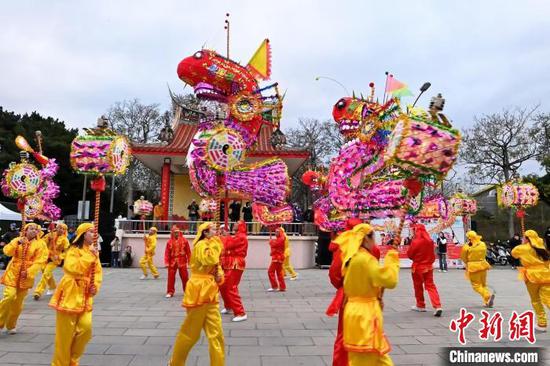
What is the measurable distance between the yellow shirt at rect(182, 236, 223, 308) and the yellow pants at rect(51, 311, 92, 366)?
101 cm

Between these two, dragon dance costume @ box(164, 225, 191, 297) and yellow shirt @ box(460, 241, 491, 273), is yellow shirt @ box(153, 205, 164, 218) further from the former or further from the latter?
yellow shirt @ box(460, 241, 491, 273)

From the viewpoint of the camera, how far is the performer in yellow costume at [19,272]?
235 inches

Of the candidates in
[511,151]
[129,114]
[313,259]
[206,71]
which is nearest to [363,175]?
[313,259]

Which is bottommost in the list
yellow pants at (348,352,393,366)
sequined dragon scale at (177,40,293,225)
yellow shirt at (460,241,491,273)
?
yellow pants at (348,352,393,366)

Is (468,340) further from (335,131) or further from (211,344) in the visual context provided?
(335,131)

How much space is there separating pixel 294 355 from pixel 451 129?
3.25m

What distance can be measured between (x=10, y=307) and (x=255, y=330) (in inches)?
139

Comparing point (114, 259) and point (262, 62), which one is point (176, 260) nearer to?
point (114, 259)

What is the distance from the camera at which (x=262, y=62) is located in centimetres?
1973

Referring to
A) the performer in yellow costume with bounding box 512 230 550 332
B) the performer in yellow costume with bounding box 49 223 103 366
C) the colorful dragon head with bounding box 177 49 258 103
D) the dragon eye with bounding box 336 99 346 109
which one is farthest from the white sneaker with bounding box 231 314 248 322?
the colorful dragon head with bounding box 177 49 258 103

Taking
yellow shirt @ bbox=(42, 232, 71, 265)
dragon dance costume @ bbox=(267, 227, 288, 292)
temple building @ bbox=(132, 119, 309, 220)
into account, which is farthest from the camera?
temple building @ bbox=(132, 119, 309, 220)

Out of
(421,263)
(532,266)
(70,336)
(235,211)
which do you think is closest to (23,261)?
(70,336)

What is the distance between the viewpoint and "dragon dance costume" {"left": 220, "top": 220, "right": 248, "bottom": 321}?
7.06 metres

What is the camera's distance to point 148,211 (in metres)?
17.3
